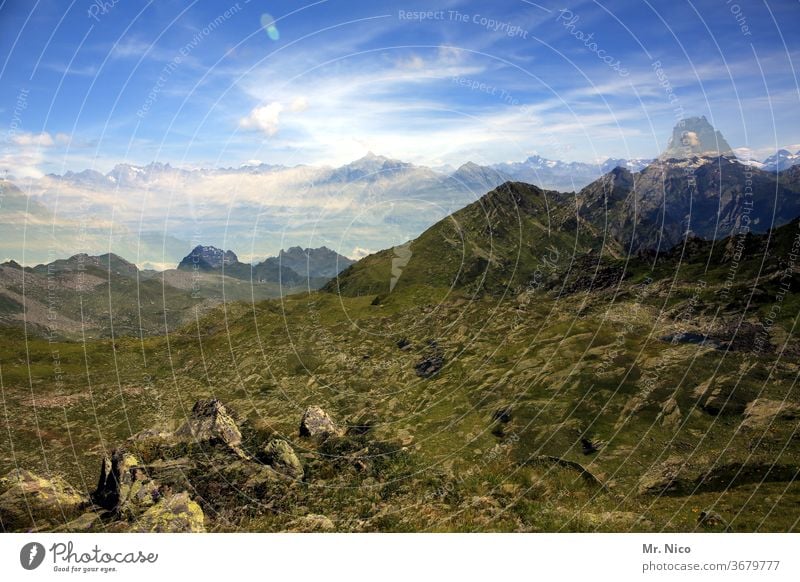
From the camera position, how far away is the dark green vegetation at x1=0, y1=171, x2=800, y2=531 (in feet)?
129

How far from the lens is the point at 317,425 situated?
5991 centimetres

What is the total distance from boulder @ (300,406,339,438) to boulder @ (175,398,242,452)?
7802 millimetres

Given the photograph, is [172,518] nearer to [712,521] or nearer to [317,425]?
[317,425]

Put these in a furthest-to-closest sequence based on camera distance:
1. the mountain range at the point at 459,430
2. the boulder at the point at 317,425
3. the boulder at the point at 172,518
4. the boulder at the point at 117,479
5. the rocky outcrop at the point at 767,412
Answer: the boulder at the point at 317,425 → the boulder at the point at 117,479 → the rocky outcrop at the point at 767,412 → the mountain range at the point at 459,430 → the boulder at the point at 172,518

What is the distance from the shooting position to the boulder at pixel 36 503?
141 ft

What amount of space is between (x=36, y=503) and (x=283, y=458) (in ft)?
74.8

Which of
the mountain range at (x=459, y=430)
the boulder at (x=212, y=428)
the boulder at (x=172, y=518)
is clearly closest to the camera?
the boulder at (x=172, y=518)

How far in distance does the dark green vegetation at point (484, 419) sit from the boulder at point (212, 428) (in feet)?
4.03

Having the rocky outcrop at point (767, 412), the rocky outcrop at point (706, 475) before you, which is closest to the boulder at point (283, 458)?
the rocky outcrop at point (706, 475)

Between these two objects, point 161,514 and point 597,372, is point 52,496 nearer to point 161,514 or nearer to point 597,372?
point 161,514

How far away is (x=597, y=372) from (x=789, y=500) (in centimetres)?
2440

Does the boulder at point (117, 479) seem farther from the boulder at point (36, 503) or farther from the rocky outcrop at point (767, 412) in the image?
the rocky outcrop at point (767, 412)

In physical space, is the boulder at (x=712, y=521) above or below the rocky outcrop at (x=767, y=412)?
below
